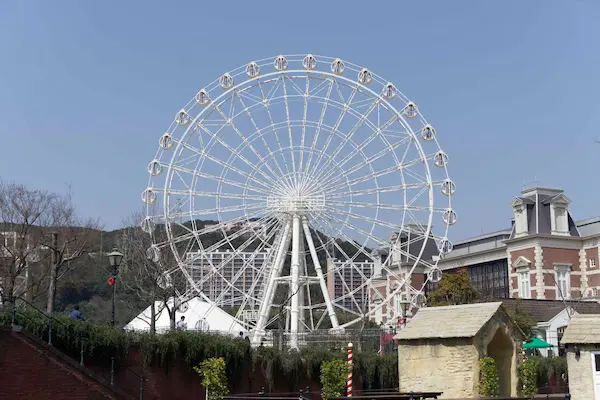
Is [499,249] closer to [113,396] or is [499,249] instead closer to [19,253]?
[19,253]

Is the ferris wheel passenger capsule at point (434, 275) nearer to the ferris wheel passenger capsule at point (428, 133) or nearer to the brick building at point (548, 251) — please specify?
the ferris wheel passenger capsule at point (428, 133)

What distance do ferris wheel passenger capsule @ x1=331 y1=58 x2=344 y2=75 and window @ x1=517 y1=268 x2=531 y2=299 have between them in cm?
3149

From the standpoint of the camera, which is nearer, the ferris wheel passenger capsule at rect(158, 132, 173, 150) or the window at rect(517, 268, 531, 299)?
the ferris wheel passenger capsule at rect(158, 132, 173, 150)

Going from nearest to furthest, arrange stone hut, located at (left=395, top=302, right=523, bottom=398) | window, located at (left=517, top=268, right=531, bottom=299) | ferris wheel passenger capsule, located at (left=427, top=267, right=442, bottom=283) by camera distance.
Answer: stone hut, located at (left=395, top=302, right=523, bottom=398), ferris wheel passenger capsule, located at (left=427, top=267, right=442, bottom=283), window, located at (left=517, top=268, right=531, bottom=299)

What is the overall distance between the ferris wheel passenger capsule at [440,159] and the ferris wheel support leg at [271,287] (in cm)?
979

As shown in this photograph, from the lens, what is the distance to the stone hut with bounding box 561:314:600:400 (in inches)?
1160

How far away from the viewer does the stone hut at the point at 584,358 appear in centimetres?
2947

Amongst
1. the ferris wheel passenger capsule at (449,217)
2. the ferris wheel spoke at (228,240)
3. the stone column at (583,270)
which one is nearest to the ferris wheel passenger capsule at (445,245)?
the ferris wheel passenger capsule at (449,217)

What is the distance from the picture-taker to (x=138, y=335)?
110ft

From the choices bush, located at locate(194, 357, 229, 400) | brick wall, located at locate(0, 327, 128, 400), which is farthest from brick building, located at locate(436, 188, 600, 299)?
brick wall, located at locate(0, 327, 128, 400)

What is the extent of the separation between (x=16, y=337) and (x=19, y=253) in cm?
Answer: 2614

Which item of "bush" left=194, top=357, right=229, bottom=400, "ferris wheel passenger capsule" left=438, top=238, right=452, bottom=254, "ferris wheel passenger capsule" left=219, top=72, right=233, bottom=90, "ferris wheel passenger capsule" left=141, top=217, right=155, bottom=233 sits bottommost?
"bush" left=194, top=357, right=229, bottom=400

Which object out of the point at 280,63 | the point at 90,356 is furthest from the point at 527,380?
the point at 280,63

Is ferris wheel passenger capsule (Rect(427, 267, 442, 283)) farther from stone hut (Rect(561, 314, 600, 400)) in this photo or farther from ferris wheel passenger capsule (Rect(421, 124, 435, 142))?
stone hut (Rect(561, 314, 600, 400))
